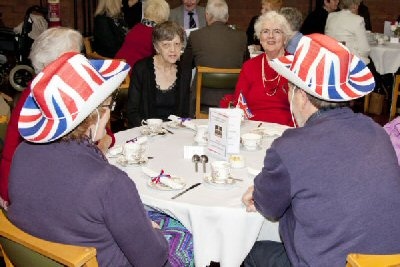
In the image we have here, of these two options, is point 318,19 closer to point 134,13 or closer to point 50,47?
point 134,13

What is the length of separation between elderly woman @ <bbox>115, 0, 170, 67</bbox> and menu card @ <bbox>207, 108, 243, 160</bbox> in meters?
2.50

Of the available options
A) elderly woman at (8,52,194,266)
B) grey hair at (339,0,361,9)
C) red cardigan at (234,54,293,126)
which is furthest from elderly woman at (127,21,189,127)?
grey hair at (339,0,361,9)

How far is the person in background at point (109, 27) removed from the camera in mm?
5784

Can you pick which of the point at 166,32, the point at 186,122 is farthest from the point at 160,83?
the point at 186,122

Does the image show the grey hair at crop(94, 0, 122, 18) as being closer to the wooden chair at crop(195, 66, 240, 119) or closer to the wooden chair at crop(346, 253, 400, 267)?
the wooden chair at crop(195, 66, 240, 119)

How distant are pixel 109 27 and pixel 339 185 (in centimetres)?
464

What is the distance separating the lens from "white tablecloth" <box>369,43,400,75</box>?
6445 mm

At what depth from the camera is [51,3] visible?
27.9 ft

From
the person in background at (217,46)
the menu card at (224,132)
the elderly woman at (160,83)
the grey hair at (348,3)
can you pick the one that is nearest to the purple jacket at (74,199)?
the menu card at (224,132)

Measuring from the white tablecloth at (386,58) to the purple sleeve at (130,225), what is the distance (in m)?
5.42

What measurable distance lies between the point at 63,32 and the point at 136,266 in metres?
1.44

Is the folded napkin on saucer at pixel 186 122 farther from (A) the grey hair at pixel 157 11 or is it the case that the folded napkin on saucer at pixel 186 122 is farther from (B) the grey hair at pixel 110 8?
(B) the grey hair at pixel 110 8

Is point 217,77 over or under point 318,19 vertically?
under

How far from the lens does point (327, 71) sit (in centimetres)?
181
